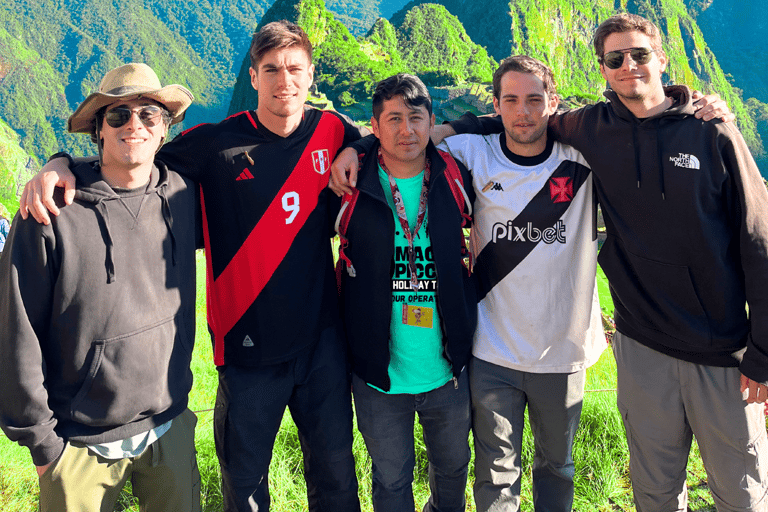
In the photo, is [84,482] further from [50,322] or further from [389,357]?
[389,357]

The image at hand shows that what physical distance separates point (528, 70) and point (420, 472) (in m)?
3.34

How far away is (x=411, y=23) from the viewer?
4596 inches

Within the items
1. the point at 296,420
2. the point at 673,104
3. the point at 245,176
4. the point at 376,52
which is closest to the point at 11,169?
the point at 376,52

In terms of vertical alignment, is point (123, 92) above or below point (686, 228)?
above

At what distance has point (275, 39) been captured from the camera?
364cm

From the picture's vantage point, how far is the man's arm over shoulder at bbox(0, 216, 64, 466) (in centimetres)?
287

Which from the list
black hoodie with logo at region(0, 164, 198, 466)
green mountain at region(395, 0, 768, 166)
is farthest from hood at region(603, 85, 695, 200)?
green mountain at region(395, 0, 768, 166)

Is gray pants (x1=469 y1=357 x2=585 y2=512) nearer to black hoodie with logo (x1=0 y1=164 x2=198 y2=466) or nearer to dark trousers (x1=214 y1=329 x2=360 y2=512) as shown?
dark trousers (x1=214 y1=329 x2=360 y2=512)

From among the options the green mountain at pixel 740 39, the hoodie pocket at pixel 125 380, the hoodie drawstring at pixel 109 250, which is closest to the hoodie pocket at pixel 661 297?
the hoodie pocket at pixel 125 380

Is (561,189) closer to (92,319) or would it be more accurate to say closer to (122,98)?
(122,98)

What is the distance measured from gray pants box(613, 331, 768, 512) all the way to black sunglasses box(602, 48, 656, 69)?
5.92 ft

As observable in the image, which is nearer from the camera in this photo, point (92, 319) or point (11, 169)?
point (92, 319)

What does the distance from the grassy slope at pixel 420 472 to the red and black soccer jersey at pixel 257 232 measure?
143 cm

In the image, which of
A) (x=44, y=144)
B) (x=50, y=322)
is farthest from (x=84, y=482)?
(x=44, y=144)
